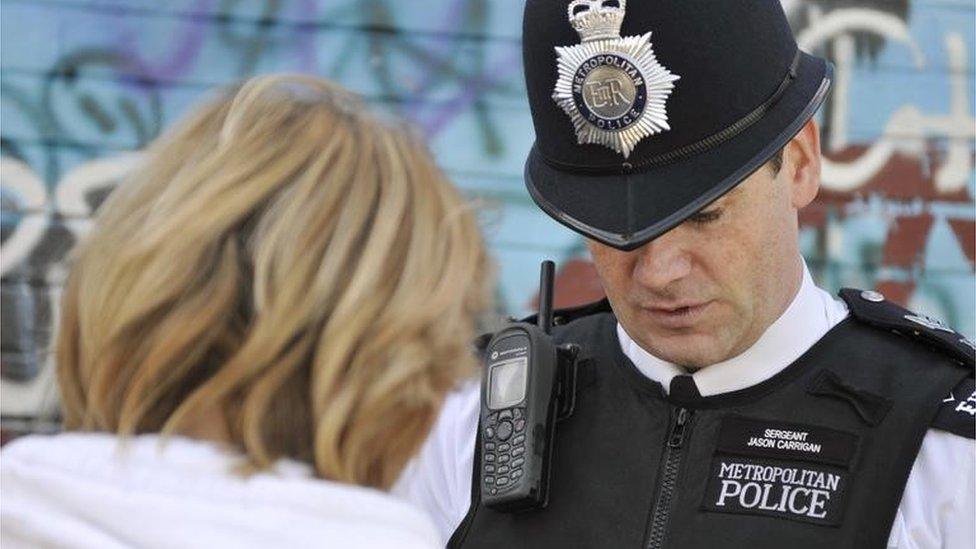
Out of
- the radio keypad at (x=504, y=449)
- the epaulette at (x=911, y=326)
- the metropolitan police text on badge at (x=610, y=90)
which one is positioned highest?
the metropolitan police text on badge at (x=610, y=90)

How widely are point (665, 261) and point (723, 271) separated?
3.0 inches

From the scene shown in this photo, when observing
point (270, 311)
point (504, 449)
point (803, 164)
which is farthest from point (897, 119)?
point (270, 311)

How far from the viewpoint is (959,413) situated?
1.91 m

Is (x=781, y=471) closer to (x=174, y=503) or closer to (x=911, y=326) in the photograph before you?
(x=911, y=326)

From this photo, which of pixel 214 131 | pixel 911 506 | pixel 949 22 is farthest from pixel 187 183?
pixel 949 22

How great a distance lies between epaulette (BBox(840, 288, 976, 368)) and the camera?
2.01 meters

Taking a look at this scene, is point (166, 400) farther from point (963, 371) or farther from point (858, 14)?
point (858, 14)

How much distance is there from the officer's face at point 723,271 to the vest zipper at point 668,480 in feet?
0.27

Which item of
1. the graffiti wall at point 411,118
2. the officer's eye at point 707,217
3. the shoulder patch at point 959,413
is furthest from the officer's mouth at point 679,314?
the graffiti wall at point 411,118

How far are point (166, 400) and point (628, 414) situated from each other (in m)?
0.85

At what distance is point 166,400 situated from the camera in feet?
4.58

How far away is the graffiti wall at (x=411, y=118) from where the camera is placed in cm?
431

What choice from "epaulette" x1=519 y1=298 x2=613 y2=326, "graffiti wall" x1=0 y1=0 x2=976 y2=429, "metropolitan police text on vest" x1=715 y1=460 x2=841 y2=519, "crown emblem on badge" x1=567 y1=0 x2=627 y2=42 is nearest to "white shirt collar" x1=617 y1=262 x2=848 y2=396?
"metropolitan police text on vest" x1=715 y1=460 x2=841 y2=519

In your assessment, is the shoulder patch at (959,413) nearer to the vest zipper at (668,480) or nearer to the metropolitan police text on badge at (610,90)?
the vest zipper at (668,480)
